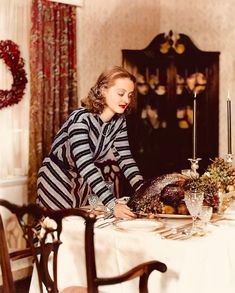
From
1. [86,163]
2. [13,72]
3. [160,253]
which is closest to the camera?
[160,253]

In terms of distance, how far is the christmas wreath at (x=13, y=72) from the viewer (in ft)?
13.4

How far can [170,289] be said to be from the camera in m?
2.01

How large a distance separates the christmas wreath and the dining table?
6.33 feet

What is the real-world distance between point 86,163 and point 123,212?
380mm

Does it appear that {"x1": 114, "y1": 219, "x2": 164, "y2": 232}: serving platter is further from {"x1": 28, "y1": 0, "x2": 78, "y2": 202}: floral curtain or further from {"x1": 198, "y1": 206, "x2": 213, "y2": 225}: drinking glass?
{"x1": 28, "y1": 0, "x2": 78, "y2": 202}: floral curtain

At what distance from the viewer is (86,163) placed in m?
2.65

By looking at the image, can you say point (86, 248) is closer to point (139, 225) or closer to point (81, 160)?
point (139, 225)

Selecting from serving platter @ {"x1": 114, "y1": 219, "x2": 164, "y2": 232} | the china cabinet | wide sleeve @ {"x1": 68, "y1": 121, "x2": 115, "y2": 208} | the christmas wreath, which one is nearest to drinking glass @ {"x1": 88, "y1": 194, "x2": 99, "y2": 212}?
wide sleeve @ {"x1": 68, "y1": 121, "x2": 115, "y2": 208}

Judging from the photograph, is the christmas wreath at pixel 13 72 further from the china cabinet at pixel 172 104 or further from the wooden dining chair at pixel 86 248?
the wooden dining chair at pixel 86 248

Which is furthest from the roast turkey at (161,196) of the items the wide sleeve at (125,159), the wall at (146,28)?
the wall at (146,28)

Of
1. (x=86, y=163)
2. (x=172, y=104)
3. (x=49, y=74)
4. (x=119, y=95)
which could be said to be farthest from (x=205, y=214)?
(x=172, y=104)

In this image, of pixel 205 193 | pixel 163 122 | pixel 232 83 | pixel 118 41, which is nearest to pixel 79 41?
pixel 118 41

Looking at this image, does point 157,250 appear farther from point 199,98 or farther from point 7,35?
point 199,98

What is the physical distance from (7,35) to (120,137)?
1543mm
